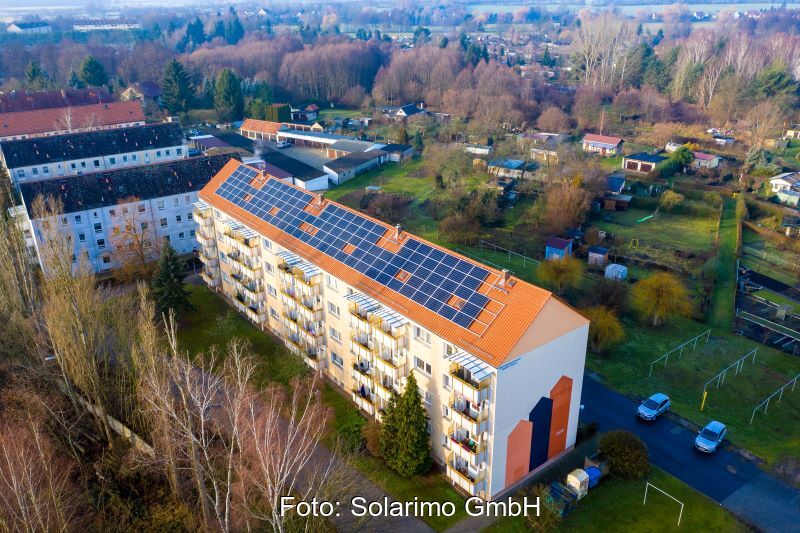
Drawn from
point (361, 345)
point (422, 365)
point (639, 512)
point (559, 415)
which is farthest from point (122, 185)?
point (639, 512)

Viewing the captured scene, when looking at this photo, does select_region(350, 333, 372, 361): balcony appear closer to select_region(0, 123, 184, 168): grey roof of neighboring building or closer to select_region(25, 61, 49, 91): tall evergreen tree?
select_region(0, 123, 184, 168): grey roof of neighboring building

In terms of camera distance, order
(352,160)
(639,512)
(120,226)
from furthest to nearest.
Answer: (352,160), (120,226), (639,512)

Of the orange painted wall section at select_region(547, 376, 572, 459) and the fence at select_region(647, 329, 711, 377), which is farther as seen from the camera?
the fence at select_region(647, 329, 711, 377)

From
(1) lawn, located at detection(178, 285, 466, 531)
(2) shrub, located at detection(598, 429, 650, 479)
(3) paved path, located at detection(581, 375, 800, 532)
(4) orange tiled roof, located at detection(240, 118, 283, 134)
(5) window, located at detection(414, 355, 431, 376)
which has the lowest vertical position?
(3) paved path, located at detection(581, 375, 800, 532)

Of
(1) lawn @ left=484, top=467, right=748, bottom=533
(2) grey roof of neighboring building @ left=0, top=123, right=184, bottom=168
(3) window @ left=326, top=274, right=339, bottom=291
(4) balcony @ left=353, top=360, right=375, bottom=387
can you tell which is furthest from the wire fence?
(2) grey roof of neighboring building @ left=0, top=123, right=184, bottom=168

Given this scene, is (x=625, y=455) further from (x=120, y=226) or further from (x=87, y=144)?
(x=87, y=144)

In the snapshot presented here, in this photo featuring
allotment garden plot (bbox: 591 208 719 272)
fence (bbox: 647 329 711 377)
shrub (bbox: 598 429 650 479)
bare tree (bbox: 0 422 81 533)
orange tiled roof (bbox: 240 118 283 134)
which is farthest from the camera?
orange tiled roof (bbox: 240 118 283 134)
